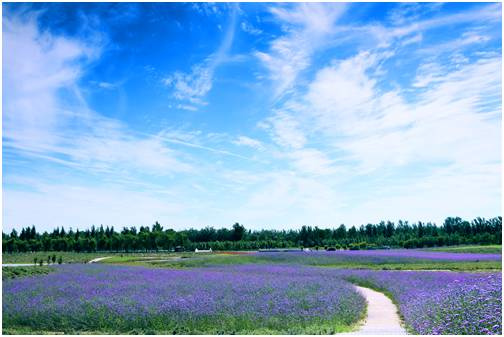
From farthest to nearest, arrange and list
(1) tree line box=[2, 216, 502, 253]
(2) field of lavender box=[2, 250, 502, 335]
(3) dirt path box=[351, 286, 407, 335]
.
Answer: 1. (1) tree line box=[2, 216, 502, 253]
2. (3) dirt path box=[351, 286, 407, 335]
3. (2) field of lavender box=[2, 250, 502, 335]

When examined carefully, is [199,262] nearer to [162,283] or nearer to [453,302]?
[162,283]

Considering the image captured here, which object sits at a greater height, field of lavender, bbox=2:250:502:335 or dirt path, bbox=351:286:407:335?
field of lavender, bbox=2:250:502:335

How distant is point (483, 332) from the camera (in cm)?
832

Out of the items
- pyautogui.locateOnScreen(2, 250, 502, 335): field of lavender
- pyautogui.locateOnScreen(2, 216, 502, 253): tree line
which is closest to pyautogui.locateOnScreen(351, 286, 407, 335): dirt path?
pyautogui.locateOnScreen(2, 250, 502, 335): field of lavender

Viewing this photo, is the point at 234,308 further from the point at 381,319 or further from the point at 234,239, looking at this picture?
the point at 234,239

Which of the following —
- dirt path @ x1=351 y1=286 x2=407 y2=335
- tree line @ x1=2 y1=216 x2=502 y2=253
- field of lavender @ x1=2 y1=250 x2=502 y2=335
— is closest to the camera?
field of lavender @ x1=2 y1=250 x2=502 y2=335

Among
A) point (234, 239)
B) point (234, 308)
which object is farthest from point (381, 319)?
point (234, 239)

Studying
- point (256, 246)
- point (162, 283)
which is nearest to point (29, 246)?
point (256, 246)

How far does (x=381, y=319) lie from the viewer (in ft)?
44.0

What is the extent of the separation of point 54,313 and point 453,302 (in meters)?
11.4

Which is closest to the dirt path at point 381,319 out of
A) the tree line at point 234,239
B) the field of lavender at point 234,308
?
the field of lavender at point 234,308

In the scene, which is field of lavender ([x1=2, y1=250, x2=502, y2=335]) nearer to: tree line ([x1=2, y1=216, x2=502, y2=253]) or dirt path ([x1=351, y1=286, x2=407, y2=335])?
dirt path ([x1=351, y1=286, x2=407, y2=335])

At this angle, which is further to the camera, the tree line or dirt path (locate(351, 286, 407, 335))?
the tree line

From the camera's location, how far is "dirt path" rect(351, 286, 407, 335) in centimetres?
1135
